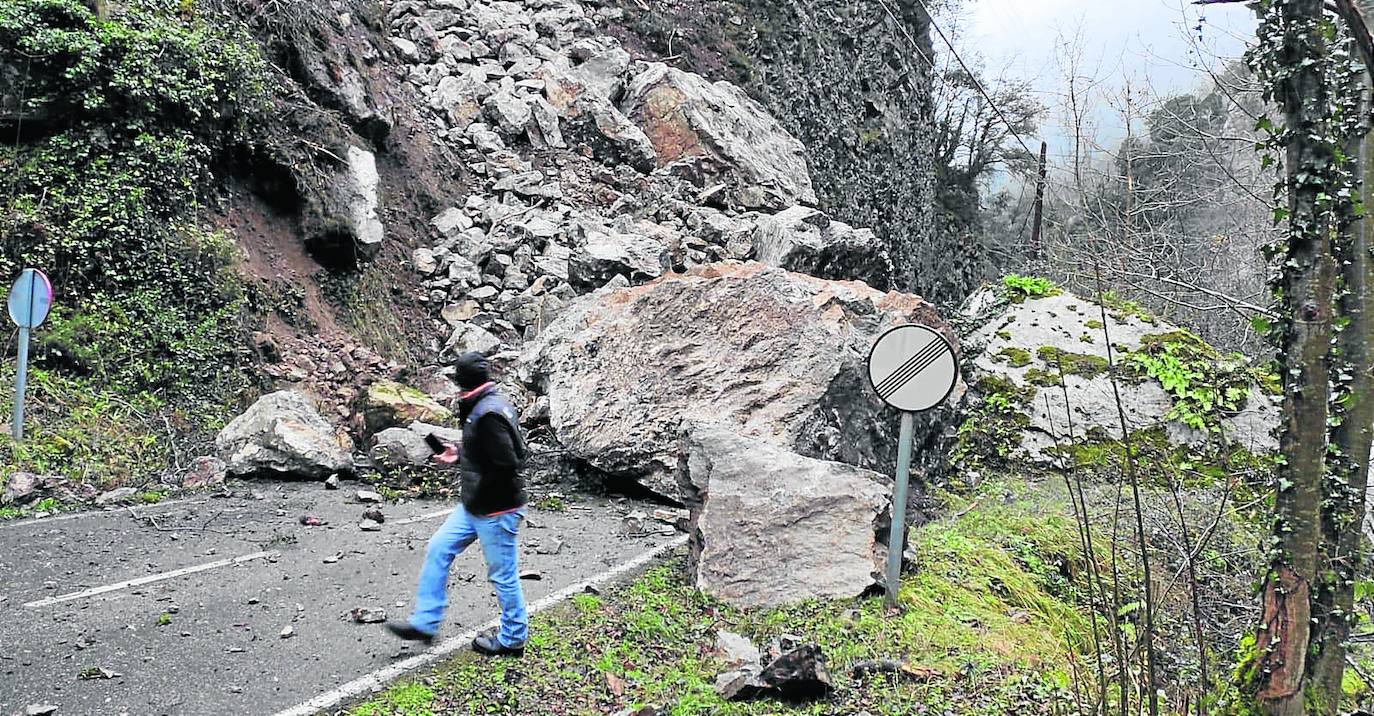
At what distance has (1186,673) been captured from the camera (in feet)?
15.4

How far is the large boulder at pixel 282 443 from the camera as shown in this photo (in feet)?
32.9

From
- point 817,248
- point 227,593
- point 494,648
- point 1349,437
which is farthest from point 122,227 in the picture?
point 1349,437

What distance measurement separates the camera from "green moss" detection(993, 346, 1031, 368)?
500 inches

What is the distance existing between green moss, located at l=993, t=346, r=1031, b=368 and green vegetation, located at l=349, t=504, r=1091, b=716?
5585mm

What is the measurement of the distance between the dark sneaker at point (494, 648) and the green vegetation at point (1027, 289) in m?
10.9

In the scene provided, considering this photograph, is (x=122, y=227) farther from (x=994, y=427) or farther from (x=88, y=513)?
(x=994, y=427)

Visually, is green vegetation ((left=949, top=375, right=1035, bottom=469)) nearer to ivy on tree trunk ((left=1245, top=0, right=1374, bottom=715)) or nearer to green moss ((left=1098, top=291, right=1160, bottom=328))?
green moss ((left=1098, top=291, right=1160, bottom=328))

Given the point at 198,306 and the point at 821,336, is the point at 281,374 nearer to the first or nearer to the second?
the point at 198,306

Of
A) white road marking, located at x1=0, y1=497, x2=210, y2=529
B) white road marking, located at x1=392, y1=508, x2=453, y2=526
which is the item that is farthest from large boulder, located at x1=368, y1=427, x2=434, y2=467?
white road marking, located at x1=0, y1=497, x2=210, y2=529

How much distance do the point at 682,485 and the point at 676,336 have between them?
9.71ft

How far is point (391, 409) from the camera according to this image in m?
11.5

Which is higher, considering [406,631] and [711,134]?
[711,134]

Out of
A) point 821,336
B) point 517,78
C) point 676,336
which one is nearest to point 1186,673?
point 821,336

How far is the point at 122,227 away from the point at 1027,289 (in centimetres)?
1279
